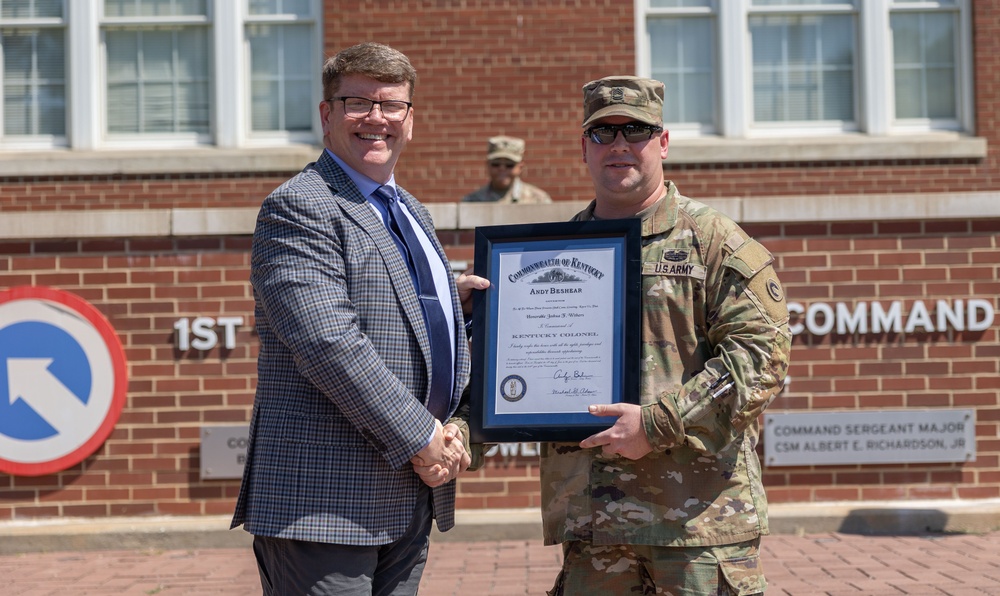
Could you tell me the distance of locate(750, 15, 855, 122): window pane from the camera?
28.6 feet

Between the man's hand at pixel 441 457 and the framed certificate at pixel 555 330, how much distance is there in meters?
0.18

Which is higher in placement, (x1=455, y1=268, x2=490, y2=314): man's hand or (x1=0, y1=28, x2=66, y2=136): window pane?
(x1=0, y1=28, x2=66, y2=136): window pane

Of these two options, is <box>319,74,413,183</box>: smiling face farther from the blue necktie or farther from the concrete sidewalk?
the concrete sidewalk

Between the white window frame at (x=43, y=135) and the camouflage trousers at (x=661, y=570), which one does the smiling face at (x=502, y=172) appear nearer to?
the white window frame at (x=43, y=135)

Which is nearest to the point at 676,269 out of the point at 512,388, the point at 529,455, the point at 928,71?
the point at 512,388

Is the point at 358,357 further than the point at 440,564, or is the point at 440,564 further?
the point at 440,564

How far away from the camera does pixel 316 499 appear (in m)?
2.78

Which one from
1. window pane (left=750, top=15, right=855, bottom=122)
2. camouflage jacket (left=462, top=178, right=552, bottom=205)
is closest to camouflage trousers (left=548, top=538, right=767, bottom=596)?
camouflage jacket (left=462, top=178, right=552, bottom=205)

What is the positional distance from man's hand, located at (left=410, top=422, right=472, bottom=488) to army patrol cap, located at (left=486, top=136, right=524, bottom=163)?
16.4ft

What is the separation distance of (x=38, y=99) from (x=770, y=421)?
5.96 metres

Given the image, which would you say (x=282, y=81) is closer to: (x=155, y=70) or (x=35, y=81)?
(x=155, y=70)

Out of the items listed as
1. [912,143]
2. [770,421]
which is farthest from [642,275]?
[912,143]

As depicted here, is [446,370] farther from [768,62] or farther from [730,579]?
[768,62]

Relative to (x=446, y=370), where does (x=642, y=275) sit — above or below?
above
